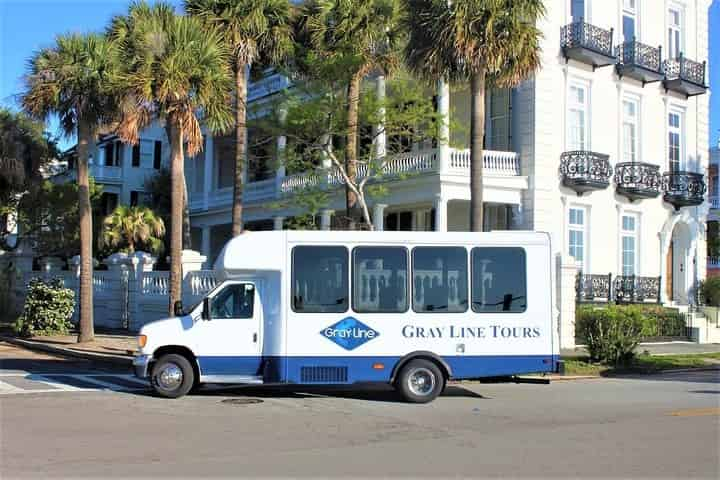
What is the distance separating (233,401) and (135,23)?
11.1m

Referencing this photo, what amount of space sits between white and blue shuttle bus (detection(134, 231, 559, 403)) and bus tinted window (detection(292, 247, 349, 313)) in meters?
0.02

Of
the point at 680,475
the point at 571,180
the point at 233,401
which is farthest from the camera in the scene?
the point at 571,180

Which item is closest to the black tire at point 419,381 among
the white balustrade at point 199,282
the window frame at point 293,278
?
the window frame at point 293,278

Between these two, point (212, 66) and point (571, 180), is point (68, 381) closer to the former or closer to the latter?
point (212, 66)

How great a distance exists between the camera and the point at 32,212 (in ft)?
102

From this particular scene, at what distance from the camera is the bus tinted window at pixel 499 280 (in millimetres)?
12953

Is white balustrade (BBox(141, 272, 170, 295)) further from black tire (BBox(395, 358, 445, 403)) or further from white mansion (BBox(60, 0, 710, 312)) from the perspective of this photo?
black tire (BBox(395, 358, 445, 403))

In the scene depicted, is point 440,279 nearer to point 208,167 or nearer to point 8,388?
point 8,388

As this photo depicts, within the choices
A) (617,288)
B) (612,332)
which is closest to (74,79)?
(612,332)

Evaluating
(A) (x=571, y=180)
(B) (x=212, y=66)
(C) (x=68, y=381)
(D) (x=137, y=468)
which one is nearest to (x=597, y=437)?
(D) (x=137, y=468)

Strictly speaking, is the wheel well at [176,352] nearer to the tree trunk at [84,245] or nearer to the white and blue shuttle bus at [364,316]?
the white and blue shuttle bus at [364,316]

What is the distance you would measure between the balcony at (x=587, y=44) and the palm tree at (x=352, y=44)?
7.62 metres

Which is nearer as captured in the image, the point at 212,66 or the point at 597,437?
the point at 597,437

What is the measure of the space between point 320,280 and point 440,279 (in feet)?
6.51
